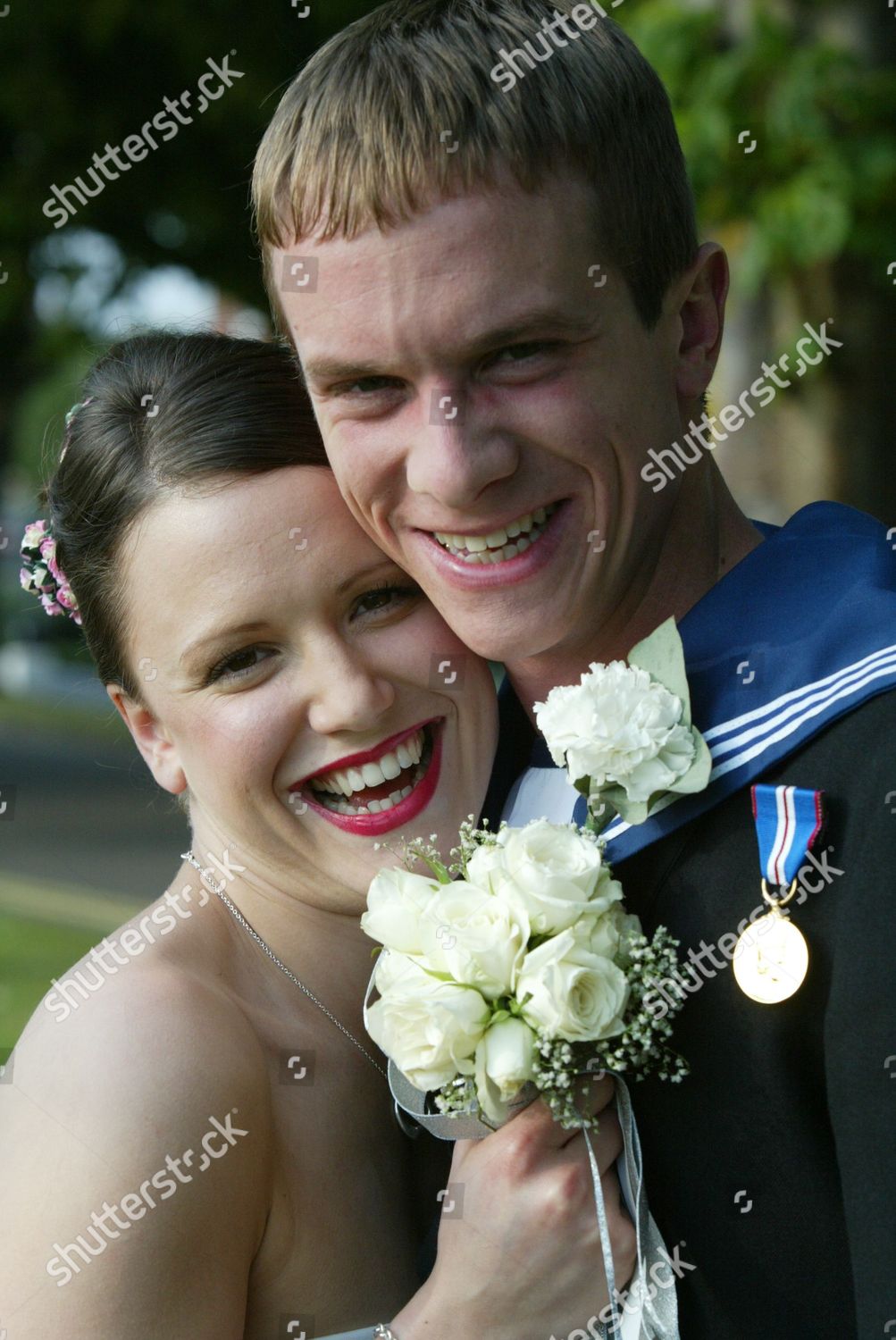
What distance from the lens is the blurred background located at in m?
6.84

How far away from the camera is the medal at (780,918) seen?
2.22 m

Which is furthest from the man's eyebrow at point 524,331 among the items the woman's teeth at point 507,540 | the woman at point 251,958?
the woman at point 251,958

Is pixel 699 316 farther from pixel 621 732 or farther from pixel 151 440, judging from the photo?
pixel 151 440

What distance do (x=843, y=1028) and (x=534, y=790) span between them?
1030mm

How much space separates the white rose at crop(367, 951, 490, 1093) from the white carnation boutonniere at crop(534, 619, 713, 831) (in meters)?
0.36

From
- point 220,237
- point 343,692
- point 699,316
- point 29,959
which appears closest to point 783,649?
point 699,316

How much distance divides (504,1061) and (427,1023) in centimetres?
14

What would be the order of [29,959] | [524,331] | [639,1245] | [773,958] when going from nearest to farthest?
[773,958] < [639,1245] < [524,331] < [29,959]

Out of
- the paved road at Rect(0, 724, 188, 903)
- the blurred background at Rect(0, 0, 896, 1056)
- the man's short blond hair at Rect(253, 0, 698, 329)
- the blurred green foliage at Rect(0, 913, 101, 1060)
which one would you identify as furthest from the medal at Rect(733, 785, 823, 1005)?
the blurred green foliage at Rect(0, 913, 101, 1060)

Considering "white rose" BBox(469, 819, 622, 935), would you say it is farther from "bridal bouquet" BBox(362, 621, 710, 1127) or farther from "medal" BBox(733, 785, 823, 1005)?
"medal" BBox(733, 785, 823, 1005)

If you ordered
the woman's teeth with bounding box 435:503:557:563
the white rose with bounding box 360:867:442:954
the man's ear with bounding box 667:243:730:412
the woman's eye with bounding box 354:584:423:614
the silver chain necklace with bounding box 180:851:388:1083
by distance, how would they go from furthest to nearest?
the silver chain necklace with bounding box 180:851:388:1083, the woman's eye with bounding box 354:584:423:614, the man's ear with bounding box 667:243:730:412, the woman's teeth with bounding box 435:503:557:563, the white rose with bounding box 360:867:442:954

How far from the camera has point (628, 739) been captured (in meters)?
2.38

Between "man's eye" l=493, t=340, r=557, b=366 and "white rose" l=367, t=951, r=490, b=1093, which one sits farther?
"man's eye" l=493, t=340, r=557, b=366

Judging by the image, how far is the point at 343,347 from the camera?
2678 millimetres
